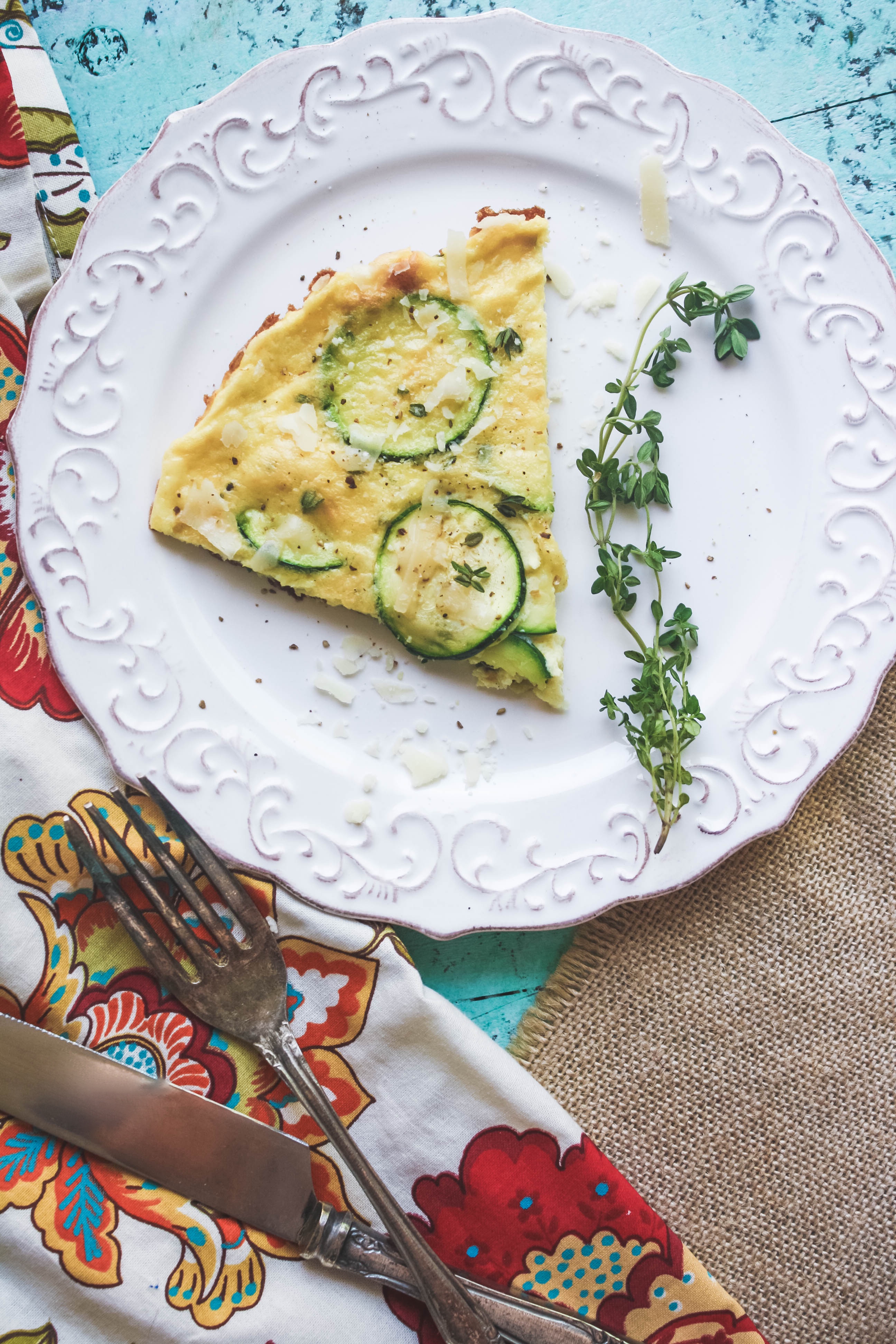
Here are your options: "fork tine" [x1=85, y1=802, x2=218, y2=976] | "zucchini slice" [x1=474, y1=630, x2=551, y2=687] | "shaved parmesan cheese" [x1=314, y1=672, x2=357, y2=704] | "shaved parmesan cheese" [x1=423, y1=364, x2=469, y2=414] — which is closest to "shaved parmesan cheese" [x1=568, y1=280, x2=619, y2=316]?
"shaved parmesan cheese" [x1=423, y1=364, x2=469, y2=414]

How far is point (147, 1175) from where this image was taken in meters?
3.23

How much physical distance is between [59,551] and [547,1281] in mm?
3121

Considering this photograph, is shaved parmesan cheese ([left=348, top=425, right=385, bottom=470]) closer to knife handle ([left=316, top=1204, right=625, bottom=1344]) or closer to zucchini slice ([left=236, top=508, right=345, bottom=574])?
zucchini slice ([left=236, top=508, right=345, bottom=574])

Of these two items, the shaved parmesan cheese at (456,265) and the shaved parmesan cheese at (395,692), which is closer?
the shaved parmesan cheese at (456,265)

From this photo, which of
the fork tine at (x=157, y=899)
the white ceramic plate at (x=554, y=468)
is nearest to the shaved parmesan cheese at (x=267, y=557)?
the white ceramic plate at (x=554, y=468)

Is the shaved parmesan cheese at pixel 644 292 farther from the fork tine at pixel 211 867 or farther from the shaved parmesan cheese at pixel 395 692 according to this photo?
the fork tine at pixel 211 867

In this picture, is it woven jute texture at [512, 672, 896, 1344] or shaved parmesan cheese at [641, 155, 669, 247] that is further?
shaved parmesan cheese at [641, 155, 669, 247]

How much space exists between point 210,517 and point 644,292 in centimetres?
187

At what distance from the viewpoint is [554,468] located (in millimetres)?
3773

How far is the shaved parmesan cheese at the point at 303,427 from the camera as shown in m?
3.51

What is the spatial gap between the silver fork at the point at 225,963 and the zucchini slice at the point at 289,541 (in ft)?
3.12

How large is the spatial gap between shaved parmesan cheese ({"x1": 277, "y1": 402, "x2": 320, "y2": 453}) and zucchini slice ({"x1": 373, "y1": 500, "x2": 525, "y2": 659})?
41cm

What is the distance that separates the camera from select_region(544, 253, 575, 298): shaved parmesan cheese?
148 inches

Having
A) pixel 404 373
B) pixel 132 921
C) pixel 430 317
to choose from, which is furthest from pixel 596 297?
pixel 132 921
